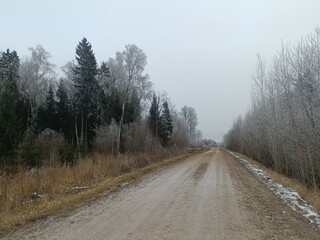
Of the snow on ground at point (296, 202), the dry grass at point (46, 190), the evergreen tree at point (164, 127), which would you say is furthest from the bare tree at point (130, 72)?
the snow on ground at point (296, 202)

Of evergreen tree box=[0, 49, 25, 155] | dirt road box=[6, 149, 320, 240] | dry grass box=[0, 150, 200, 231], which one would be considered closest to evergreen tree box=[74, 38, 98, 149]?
evergreen tree box=[0, 49, 25, 155]

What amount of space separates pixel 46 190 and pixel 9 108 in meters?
24.3

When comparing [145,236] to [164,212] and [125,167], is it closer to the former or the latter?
[164,212]

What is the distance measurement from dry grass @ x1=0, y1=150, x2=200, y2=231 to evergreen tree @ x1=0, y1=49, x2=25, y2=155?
11904 mm

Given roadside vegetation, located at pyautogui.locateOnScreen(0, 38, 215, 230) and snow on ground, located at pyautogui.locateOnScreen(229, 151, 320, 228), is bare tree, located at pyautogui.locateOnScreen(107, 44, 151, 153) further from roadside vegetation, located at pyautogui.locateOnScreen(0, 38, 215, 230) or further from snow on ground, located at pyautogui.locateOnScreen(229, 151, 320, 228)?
snow on ground, located at pyautogui.locateOnScreen(229, 151, 320, 228)

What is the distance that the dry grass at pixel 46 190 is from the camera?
8227 millimetres

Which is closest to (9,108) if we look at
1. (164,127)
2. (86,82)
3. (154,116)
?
(86,82)

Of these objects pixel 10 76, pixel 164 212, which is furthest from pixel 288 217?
pixel 10 76

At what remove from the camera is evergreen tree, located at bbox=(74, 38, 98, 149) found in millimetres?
45406

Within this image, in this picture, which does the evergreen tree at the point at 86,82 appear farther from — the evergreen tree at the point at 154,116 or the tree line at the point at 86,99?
the evergreen tree at the point at 154,116

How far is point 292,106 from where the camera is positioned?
19172 mm

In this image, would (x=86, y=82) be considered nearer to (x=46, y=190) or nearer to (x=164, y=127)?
(x=164, y=127)

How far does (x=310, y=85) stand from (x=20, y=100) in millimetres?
44233

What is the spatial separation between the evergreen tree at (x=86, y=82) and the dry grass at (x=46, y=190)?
30233mm
